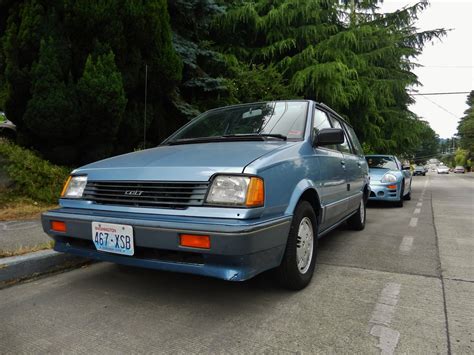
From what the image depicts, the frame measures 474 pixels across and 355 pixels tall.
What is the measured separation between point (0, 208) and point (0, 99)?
2240mm

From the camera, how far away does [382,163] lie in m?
8.72

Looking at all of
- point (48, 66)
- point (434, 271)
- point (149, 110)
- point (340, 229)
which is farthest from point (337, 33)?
point (434, 271)

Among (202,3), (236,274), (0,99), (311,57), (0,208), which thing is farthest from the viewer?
(311,57)

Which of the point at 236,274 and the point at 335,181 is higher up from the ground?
the point at 335,181

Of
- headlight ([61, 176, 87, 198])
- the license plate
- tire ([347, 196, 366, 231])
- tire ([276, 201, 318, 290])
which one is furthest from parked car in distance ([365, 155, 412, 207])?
the license plate

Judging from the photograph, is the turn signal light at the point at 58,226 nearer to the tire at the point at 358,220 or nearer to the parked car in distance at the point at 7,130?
the tire at the point at 358,220

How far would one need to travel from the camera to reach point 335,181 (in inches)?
140

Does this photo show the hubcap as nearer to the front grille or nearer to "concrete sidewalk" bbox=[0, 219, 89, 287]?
the front grille

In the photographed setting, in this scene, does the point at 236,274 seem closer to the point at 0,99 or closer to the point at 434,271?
the point at 434,271

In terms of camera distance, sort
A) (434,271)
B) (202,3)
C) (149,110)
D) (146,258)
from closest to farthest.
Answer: (146,258)
(434,271)
(149,110)
(202,3)

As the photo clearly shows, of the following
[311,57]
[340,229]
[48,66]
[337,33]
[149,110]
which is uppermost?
[337,33]

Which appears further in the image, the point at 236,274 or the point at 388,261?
the point at 388,261

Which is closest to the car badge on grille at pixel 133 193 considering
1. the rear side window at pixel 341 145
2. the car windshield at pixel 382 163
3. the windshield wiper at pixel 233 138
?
the windshield wiper at pixel 233 138

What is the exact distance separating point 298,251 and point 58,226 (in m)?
1.79
